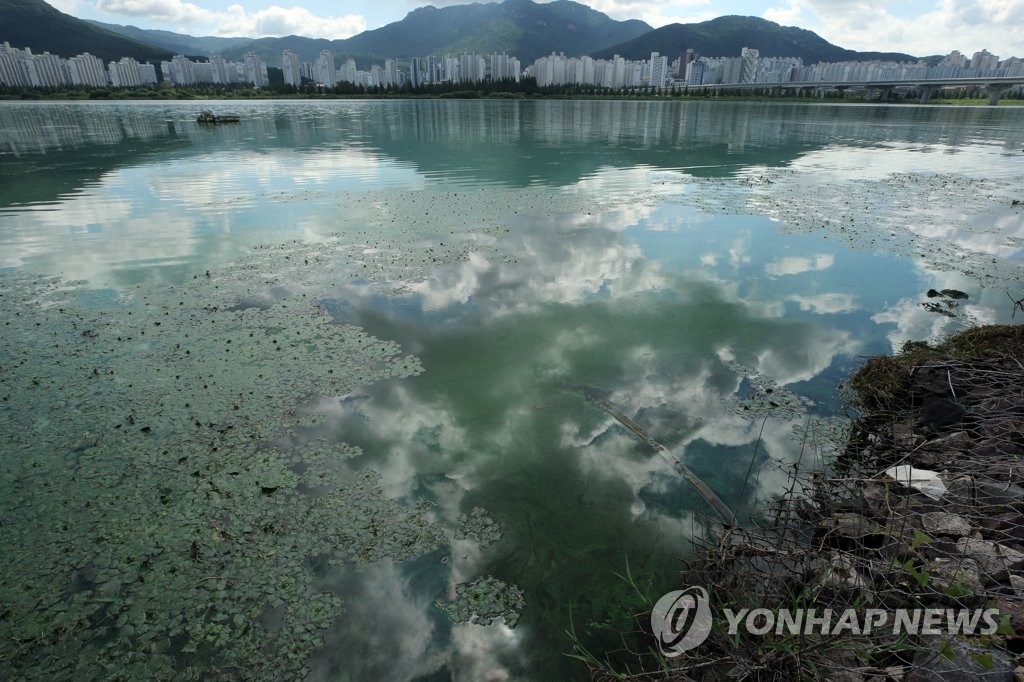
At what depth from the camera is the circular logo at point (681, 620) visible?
3863mm

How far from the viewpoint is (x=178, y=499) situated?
5.48 meters

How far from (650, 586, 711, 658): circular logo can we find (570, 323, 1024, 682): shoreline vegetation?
0.26 feet

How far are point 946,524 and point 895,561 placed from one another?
35.3 inches

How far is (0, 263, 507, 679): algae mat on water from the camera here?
4172 millimetres

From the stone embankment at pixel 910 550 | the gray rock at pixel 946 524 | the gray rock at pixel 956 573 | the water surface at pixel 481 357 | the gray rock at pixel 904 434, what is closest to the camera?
the stone embankment at pixel 910 550

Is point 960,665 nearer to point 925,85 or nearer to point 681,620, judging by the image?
point 681,620

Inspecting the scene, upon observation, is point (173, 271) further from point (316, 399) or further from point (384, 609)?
point (384, 609)

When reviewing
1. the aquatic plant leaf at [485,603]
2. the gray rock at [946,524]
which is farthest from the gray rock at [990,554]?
the aquatic plant leaf at [485,603]

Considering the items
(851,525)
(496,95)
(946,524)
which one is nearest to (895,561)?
(851,525)

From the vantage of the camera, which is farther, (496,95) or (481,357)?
(496,95)

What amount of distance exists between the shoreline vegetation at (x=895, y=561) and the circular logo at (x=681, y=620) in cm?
8

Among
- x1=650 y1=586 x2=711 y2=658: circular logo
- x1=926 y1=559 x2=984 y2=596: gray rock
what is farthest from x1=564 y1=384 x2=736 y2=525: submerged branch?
x1=926 y1=559 x2=984 y2=596: gray rock

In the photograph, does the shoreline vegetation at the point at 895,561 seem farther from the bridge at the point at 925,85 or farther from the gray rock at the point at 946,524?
the bridge at the point at 925,85

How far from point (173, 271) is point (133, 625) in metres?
9.65
